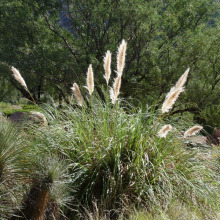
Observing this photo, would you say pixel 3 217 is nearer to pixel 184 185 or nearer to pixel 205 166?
pixel 184 185

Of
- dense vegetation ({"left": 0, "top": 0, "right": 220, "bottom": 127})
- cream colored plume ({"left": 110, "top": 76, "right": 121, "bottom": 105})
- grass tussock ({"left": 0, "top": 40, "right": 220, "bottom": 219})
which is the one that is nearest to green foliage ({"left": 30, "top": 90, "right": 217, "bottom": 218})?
grass tussock ({"left": 0, "top": 40, "right": 220, "bottom": 219})

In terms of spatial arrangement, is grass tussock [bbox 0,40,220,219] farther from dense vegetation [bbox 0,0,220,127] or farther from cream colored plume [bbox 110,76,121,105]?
dense vegetation [bbox 0,0,220,127]

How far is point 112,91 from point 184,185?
4.41ft

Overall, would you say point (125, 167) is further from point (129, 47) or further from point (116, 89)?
point (129, 47)

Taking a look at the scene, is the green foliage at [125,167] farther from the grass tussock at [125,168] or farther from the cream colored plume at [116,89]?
the cream colored plume at [116,89]

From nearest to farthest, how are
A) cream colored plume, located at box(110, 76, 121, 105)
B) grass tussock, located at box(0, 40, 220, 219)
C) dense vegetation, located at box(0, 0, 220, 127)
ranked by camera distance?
grass tussock, located at box(0, 40, 220, 219) → cream colored plume, located at box(110, 76, 121, 105) → dense vegetation, located at box(0, 0, 220, 127)

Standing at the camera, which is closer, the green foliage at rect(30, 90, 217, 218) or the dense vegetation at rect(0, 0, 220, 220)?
the dense vegetation at rect(0, 0, 220, 220)

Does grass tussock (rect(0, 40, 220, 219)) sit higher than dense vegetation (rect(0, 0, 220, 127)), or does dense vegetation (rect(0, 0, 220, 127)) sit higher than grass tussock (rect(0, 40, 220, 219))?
dense vegetation (rect(0, 0, 220, 127))

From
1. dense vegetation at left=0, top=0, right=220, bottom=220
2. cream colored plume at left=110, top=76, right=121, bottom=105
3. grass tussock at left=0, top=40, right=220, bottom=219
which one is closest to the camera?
dense vegetation at left=0, top=0, right=220, bottom=220

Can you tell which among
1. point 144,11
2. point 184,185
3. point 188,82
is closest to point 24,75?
point 144,11

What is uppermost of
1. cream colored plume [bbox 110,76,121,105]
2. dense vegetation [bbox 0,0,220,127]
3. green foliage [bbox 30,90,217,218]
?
dense vegetation [bbox 0,0,220,127]

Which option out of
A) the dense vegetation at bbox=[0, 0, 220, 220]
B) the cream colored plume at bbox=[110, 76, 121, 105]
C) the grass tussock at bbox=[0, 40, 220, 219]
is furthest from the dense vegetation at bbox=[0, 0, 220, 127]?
the cream colored plume at bbox=[110, 76, 121, 105]

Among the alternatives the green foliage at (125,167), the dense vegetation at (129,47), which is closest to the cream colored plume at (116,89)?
the green foliage at (125,167)

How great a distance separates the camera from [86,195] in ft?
9.29
